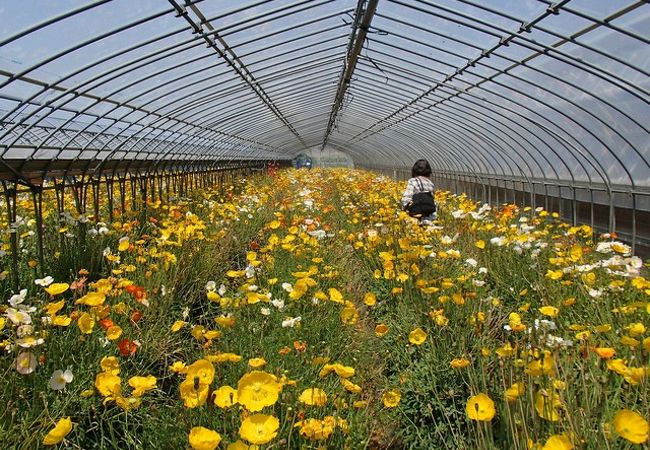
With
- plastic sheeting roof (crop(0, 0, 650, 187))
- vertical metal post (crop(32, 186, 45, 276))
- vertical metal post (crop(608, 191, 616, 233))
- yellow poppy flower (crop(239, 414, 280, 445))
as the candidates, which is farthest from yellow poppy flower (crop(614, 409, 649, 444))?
vertical metal post (crop(608, 191, 616, 233))

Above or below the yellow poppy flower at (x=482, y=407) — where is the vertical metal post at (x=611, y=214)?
above

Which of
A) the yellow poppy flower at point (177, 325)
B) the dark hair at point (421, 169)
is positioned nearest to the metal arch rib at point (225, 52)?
the dark hair at point (421, 169)

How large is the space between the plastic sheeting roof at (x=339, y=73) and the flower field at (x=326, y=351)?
1807 mm

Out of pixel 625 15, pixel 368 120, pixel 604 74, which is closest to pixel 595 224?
pixel 604 74

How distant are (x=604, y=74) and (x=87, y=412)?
606 cm

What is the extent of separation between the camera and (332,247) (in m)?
5.82

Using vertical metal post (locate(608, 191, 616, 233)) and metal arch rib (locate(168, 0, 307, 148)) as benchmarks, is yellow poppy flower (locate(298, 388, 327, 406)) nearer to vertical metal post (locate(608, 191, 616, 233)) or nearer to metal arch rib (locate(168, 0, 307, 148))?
metal arch rib (locate(168, 0, 307, 148))

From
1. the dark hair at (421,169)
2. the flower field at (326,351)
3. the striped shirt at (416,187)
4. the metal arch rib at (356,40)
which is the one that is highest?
the metal arch rib at (356,40)

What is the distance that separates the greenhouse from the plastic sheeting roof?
41 mm

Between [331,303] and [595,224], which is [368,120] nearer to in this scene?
[595,224]

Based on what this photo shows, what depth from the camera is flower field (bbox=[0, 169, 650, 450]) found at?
1710 mm

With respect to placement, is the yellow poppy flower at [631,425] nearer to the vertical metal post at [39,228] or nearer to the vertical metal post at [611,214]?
the vertical metal post at [39,228]

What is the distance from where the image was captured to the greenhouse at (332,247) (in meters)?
2.04

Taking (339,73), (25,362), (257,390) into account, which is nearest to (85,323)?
(25,362)
